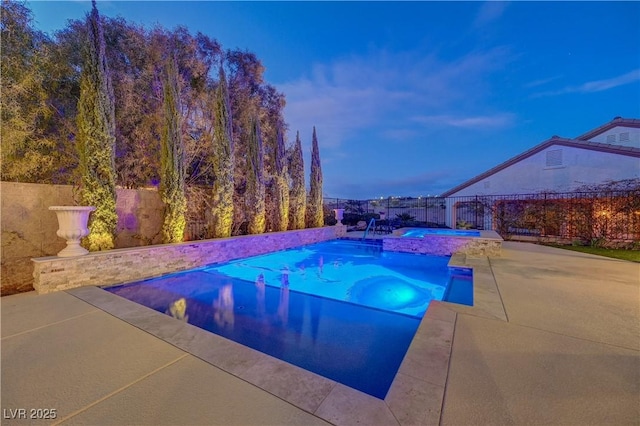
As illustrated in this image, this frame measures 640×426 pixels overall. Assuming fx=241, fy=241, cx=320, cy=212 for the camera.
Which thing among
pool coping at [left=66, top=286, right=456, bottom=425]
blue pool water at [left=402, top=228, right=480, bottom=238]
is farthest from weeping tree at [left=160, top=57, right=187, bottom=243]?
blue pool water at [left=402, top=228, right=480, bottom=238]

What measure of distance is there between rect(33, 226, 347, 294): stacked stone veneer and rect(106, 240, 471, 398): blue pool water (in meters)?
0.32

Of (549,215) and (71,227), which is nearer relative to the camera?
(71,227)

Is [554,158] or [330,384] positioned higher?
[554,158]

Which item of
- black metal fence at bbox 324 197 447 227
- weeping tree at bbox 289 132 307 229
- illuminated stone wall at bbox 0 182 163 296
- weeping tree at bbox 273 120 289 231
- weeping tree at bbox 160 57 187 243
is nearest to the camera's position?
illuminated stone wall at bbox 0 182 163 296

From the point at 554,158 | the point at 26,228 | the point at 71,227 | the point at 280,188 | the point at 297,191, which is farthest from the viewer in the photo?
the point at 554,158

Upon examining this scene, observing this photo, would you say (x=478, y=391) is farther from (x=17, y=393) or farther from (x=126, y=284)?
(x=126, y=284)

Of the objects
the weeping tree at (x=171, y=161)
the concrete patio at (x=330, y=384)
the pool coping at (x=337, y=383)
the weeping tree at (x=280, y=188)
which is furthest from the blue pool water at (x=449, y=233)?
the weeping tree at (x=171, y=161)

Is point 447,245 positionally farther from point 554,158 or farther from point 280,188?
point 554,158

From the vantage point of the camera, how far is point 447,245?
802 centimetres

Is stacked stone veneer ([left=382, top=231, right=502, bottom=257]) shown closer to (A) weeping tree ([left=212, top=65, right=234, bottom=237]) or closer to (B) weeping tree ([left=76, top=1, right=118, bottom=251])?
(A) weeping tree ([left=212, top=65, right=234, bottom=237])

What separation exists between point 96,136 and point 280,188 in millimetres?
6351

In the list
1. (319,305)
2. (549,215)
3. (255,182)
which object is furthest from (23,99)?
(549,215)

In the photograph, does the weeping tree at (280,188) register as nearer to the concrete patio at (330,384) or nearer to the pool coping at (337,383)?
the concrete patio at (330,384)

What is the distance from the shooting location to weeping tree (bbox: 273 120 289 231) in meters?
10.7
